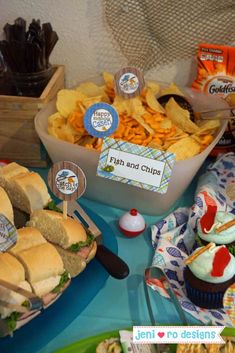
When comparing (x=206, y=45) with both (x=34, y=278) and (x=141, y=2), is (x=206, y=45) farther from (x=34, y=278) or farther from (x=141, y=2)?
(x=34, y=278)

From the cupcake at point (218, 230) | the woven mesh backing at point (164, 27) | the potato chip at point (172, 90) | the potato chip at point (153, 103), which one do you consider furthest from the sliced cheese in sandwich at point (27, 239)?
the woven mesh backing at point (164, 27)

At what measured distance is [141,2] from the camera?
1177 mm

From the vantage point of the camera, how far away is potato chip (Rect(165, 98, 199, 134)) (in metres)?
1.08

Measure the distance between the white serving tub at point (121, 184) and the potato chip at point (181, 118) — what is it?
0.21 feet

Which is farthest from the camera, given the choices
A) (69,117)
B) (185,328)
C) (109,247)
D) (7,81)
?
(7,81)

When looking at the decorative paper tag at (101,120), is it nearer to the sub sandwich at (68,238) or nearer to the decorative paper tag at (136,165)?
the decorative paper tag at (136,165)

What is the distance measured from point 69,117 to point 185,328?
617mm

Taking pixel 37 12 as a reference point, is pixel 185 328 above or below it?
below

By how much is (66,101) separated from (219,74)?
0.41 meters

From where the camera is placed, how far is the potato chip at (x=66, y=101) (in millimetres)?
1102

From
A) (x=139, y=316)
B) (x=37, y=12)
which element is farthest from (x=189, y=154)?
(x=37, y=12)

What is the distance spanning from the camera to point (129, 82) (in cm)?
105

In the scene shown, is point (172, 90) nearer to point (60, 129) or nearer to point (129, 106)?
point (129, 106)

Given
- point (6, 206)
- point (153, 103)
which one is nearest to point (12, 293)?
point (6, 206)
